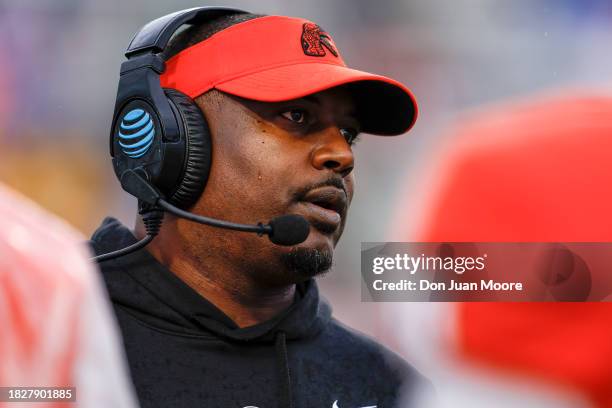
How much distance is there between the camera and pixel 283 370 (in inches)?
47.8

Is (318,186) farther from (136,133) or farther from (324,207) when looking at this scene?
(136,133)

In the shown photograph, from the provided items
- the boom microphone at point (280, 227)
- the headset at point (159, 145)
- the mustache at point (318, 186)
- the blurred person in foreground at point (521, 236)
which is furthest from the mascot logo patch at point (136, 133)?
the blurred person in foreground at point (521, 236)

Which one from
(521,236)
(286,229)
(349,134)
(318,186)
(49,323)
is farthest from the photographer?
(521,236)

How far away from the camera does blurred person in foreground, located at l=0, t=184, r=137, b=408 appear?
48cm

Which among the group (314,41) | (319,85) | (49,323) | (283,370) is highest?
(314,41)

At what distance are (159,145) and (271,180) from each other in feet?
0.53

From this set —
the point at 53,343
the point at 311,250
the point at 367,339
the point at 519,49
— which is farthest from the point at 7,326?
the point at 519,49

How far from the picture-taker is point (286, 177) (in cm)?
118

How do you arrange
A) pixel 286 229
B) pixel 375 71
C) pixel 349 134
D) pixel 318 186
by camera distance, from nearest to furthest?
1. pixel 286 229
2. pixel 318 186
3. pixel 349 134
4. pixel 375 71

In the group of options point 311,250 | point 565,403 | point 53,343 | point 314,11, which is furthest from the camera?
point 314,11

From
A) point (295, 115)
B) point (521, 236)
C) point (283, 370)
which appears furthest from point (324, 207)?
point (521, 236)

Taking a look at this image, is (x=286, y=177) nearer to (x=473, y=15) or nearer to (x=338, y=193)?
(x=338, y=193)

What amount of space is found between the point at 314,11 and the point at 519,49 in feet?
1.40

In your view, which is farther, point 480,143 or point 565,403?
point 480,143
